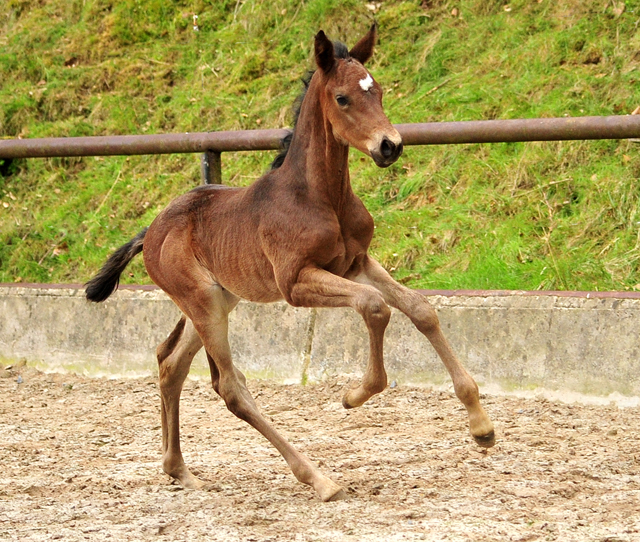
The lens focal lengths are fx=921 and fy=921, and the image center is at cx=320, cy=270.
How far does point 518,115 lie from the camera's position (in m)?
7.91

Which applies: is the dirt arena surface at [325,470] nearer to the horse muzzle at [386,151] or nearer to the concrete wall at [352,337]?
the concrete wall at [352,337]

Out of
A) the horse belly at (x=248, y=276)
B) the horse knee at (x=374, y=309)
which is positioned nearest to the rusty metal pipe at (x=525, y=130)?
the horse belly at (x=248, y=276)

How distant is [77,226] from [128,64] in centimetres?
265

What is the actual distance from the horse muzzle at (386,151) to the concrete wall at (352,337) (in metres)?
2.15

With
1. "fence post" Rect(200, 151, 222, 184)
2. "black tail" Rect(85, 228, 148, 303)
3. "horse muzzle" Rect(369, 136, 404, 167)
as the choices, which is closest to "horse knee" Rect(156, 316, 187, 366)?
"black tail" Rect(85, 228, 148, 303)

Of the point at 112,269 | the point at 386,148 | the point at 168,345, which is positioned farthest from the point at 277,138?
the point at 386,148

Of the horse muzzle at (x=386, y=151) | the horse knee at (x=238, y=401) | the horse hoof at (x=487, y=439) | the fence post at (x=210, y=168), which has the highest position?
the horse muzzle at (x=386, y=151)

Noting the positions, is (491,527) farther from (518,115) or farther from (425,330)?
(518,115)

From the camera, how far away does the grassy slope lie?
6.87 meters

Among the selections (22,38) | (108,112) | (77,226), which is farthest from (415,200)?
(22,38)

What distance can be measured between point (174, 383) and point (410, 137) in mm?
2286

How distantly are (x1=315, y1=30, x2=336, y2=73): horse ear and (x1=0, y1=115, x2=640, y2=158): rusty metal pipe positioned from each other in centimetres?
173

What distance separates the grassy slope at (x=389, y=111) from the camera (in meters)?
6.87

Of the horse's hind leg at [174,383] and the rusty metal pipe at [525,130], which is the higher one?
the rusty metal pipe at [525,130]
